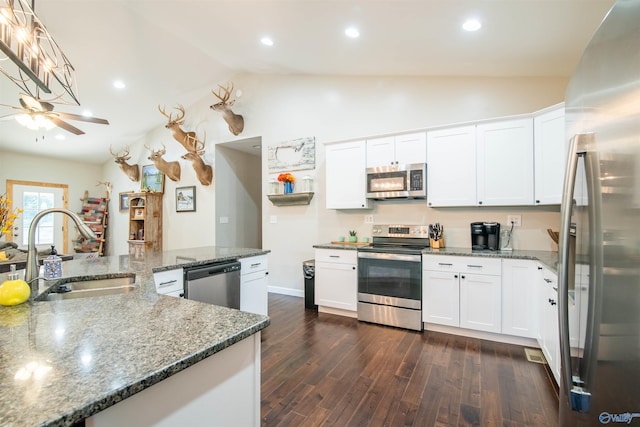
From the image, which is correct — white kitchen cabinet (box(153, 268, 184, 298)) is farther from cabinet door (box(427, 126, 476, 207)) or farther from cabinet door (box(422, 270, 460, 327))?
cabinet door (box(427, 126, 476, 207))

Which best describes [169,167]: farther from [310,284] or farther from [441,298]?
[441,298]

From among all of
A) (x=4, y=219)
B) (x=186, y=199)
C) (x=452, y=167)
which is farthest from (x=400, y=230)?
(x=186, y=199)

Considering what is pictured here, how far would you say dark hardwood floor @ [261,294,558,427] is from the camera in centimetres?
184

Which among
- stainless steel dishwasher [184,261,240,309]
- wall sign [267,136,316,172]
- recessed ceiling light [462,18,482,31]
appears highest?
recessed ceiling light [462,18,482,31]

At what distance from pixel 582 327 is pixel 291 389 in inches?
72.9

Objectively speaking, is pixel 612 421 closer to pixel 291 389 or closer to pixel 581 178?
pixel 581 178

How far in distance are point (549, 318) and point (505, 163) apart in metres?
1.57

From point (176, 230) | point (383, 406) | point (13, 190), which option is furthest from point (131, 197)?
point (383, 406)

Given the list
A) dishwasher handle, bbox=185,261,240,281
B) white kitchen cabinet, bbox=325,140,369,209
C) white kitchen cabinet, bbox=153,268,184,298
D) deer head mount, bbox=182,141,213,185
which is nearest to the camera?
white kitchen cabinet, bbox=153,268,184,298

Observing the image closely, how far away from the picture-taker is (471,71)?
3354 mm

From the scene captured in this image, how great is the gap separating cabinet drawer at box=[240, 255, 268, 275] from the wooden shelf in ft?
5.18

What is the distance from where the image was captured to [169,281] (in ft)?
7.27

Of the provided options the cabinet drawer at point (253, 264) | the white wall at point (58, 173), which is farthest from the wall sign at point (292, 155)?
the white wall at point (58, 173)

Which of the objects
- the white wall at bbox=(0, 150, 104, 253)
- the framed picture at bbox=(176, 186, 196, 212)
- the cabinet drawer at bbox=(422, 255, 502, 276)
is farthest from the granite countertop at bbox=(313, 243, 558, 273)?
the white wall at bbox=(0, 150, 104, 253)
